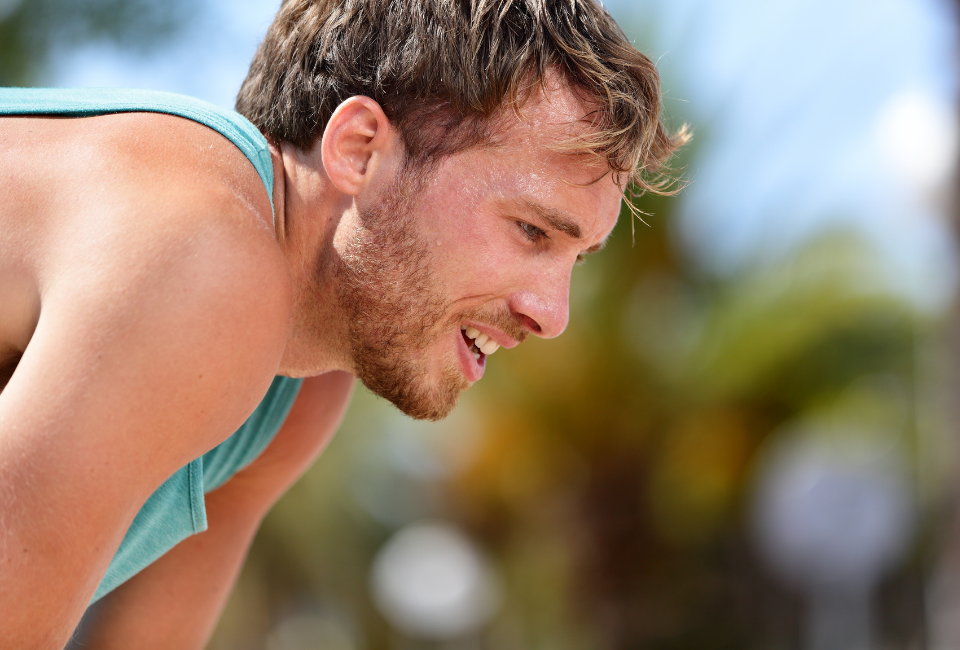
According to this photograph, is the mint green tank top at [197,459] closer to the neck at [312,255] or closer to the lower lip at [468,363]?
the neck at [312,255]

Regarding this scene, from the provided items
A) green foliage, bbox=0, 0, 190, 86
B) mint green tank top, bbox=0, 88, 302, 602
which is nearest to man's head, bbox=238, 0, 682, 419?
mint green tank top, bbox=0, 88, 302, 602

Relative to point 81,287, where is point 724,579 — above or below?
below

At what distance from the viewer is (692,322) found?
8.96m

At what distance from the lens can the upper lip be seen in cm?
192

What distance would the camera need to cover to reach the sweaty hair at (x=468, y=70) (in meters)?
1.85

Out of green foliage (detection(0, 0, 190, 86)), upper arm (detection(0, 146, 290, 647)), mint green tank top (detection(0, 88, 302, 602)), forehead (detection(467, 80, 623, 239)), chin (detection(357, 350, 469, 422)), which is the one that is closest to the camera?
upper arm (detection(0, 146, 290, 647))

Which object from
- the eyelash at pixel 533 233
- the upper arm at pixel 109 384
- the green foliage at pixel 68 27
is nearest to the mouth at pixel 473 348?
the eyelash at pixel 533 233

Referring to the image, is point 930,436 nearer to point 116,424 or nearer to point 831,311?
point 831,311

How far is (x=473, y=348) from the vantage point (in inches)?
80.0

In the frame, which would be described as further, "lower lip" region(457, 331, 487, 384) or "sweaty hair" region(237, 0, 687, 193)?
"lower lip" region(457, 331, 487, 384)

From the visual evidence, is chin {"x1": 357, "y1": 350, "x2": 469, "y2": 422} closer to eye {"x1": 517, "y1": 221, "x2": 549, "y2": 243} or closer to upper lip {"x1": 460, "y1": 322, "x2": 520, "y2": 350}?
upper lip {"x1": 460, "y1": 322, "x2": 520, "y2": 350}

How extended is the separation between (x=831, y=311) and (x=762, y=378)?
0.93 m

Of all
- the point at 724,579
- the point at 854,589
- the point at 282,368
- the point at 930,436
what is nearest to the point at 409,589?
the point at 724,579

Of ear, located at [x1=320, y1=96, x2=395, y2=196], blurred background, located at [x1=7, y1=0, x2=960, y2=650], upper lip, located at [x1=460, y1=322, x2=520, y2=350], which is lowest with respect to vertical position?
blurred background, located at [x1=7, y1=0, x2=960, y2=650]
